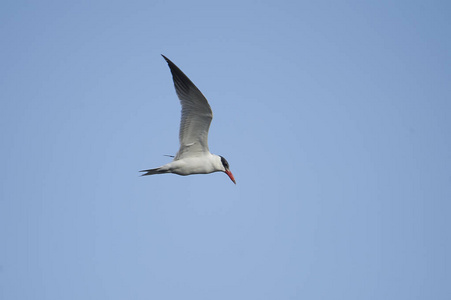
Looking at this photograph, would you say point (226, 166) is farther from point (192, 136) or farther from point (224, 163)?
point (192, 136)

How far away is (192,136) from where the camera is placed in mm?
10547

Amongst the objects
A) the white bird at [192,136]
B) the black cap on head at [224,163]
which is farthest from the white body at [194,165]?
the black cap on head at [224,163]

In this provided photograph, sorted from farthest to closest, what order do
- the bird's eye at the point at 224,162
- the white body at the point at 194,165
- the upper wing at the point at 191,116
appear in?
1. the bird's eye at the point at 224,162
2. the white body at the point at 194,165
3. the upper wing at the point at 191,116

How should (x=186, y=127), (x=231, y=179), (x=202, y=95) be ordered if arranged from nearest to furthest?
(x=202, y=95) → (x=186, y=127) → (x=231, y=179)

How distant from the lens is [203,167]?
425 inches

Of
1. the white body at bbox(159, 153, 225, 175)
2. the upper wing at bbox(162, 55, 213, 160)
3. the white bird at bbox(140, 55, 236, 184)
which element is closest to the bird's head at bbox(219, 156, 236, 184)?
the white bird at bbox(140, 55, 236, 184)

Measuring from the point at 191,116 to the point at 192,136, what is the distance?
60cm

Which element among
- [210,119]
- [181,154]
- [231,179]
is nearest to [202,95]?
[210,119]

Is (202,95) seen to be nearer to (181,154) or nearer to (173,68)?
(173,68)

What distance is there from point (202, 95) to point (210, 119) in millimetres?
734

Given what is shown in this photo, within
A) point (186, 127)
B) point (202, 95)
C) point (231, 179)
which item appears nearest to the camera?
point (202, 95)

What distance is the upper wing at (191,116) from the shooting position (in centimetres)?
972

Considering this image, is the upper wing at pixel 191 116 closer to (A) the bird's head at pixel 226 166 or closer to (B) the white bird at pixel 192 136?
(B) the white bird at pixel 192 136

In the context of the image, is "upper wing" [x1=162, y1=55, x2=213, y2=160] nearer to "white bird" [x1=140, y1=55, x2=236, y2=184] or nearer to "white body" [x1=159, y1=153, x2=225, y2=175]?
"white bird" [x1=140, y1=55, x2=236, y2=184]
